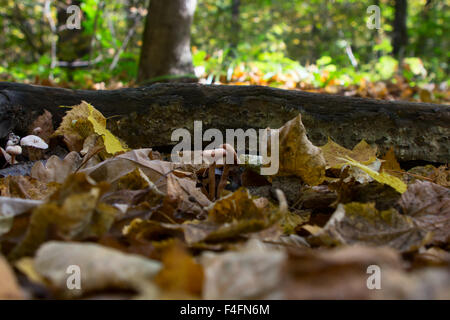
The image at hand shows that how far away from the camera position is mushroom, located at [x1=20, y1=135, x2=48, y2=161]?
1.76m

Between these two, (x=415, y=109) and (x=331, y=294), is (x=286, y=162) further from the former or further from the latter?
(x=415, y=109)

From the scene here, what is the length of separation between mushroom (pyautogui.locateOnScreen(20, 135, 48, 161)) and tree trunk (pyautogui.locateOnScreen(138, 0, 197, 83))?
2.75 m

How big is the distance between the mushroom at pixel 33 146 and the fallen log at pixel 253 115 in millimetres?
298

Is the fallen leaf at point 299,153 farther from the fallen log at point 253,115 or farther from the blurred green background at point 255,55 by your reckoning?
the blurred green background at point 255,55

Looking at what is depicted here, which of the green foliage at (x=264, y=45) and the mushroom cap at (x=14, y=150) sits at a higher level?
the green foliage at (x=264, y=45)

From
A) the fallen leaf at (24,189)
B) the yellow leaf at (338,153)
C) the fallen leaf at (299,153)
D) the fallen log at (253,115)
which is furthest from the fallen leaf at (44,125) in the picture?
the yellow leaf at (338,153)

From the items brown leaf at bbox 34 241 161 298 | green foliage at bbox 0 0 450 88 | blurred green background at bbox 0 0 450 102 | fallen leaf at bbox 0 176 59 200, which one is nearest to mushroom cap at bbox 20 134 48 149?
fallen leaf at bbox 0 176 59 200

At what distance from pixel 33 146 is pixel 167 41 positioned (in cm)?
313

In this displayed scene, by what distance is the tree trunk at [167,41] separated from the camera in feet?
14.8

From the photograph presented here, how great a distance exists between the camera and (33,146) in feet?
5.88

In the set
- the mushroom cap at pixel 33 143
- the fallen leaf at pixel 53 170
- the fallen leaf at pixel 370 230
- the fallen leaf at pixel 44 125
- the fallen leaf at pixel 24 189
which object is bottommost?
the fallen leaf at pixel 370 230

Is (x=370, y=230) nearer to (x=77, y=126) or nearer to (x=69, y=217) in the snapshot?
(x=69, y=217)

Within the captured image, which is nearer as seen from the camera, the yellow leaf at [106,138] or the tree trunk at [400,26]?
the yellow leaf at [106,138]

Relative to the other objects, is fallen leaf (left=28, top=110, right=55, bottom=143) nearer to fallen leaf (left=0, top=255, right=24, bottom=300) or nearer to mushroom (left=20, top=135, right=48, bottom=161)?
mushroom (left=20, top=135, right=48, bottom=161)
